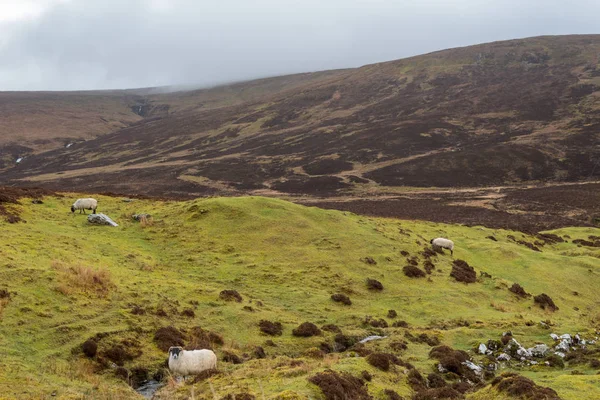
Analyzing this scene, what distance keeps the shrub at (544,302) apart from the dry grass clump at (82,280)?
89.1ft

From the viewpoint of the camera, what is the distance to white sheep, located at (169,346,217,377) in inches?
594

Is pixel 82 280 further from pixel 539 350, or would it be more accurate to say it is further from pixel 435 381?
pixel 539 350

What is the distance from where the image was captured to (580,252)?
48.4 metres

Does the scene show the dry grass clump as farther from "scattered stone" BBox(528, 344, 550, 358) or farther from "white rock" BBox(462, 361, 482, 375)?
"scattered stone" BBox(528, 344, 550, 358)

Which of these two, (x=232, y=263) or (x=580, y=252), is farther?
(x=580, y=252)

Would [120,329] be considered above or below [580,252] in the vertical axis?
above

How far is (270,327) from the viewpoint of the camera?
20766 millimetres

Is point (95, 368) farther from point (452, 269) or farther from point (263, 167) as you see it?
point (263, 167)

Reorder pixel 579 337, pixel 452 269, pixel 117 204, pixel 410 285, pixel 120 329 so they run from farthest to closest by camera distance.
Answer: pixel 117 204 < pixel 452 269 < pixel 410 285 < pixel 579 337 < pixel 120 329

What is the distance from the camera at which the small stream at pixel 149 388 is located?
14431 mm

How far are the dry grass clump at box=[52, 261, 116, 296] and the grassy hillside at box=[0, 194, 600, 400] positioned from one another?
0.21 feet

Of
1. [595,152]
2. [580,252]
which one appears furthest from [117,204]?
[595,152]

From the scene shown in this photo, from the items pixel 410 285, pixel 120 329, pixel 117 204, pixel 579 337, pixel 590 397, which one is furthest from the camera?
pixel 117 204

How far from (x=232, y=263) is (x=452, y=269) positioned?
16.8 metres
